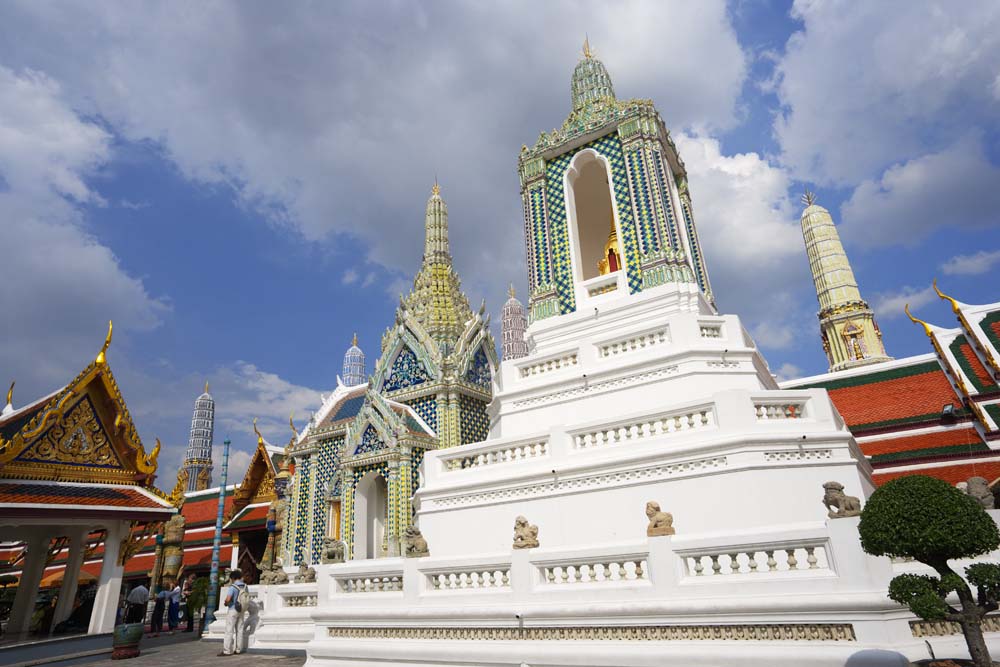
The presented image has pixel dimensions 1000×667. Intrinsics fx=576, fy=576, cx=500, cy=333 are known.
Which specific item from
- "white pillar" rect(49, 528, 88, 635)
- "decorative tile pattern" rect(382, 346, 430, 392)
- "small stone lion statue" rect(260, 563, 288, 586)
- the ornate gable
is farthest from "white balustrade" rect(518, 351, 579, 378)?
"white pillar" rect(49, 528, 88, 635)

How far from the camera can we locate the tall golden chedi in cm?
4084

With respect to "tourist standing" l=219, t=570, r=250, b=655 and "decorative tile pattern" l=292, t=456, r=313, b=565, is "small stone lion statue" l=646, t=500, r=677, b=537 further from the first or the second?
"decorative tile pattern" l=292, t=456, r=313, b=565

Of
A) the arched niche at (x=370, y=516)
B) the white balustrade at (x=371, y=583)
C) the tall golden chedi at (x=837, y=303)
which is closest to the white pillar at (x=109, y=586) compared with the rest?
the arched niche at (x=370, y=516)

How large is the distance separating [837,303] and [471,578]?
4383 centimetres

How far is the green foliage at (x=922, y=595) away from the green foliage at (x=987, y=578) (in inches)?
8.7

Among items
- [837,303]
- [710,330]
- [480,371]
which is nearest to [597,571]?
[710,330]

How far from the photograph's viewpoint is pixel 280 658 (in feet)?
29.7

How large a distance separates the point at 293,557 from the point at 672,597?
49.5 feet

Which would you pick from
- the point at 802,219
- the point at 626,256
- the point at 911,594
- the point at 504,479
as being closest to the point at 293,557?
the point at 504,479

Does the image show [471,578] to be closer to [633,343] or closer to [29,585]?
[633,343]

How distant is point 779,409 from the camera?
26.1 ft

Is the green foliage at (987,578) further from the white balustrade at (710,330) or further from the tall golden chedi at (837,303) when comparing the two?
the tall golden chedi at (837,303)

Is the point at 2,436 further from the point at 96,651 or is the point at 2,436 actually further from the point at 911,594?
the point at 911,594

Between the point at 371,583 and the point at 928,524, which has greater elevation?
the point at 928,524
